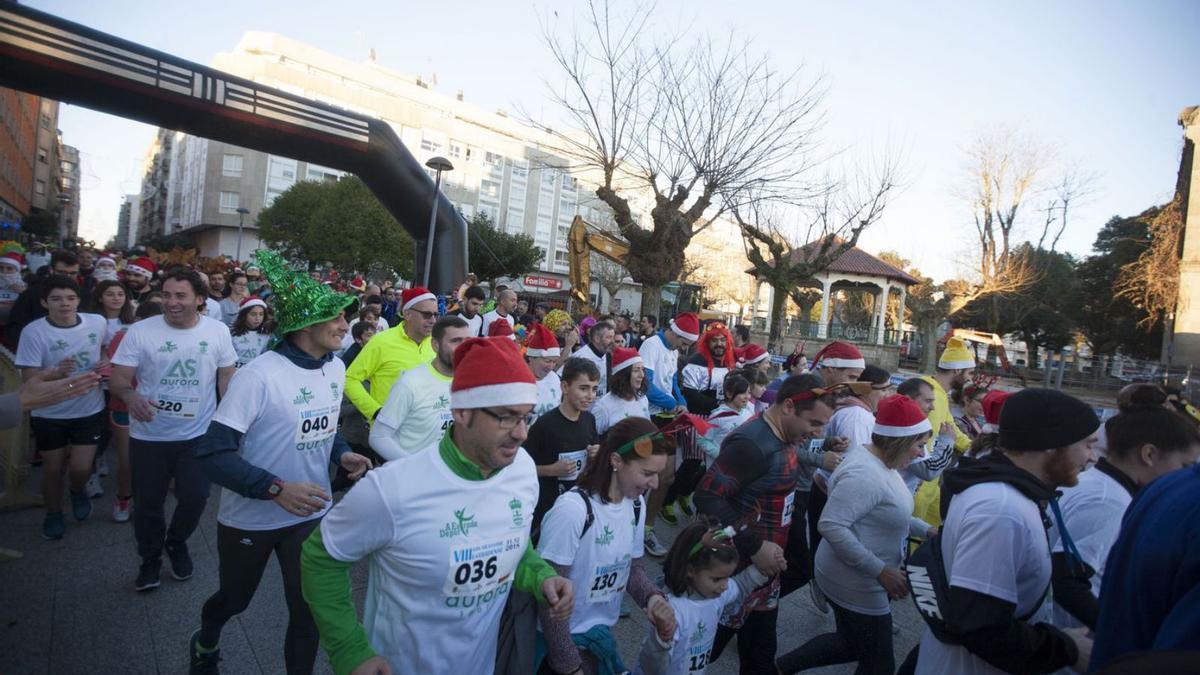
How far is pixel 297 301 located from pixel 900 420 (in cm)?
304

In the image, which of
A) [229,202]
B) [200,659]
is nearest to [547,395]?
[200,659]

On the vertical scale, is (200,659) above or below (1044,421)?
below

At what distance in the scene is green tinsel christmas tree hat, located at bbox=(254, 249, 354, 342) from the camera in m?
2.95

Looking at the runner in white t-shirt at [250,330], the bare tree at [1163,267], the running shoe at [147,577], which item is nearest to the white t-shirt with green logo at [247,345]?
the runner in white t-shirt at [250,330]

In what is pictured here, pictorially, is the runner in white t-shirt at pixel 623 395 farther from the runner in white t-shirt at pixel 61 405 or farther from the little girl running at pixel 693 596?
the runner in white t-shirt at pixel 61 405

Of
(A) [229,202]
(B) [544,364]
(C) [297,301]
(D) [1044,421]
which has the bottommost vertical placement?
(B) [544,364]

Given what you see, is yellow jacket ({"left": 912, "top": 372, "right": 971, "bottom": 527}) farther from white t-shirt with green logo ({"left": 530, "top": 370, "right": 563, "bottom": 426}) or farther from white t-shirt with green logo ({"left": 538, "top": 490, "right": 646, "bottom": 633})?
white t-shirt with green logo ({"left": 530, "top": 370, "right": 563, "bottom": 426})

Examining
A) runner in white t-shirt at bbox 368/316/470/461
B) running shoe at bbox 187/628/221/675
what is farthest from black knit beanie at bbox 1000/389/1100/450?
running shoe at bbox 187/628/221/675

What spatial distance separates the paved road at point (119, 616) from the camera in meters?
3.36

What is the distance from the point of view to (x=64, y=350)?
4777 mm

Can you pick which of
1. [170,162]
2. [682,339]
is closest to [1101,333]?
[682,339]

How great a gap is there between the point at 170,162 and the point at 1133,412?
89.7 meters

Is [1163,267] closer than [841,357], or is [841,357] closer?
[841,357]

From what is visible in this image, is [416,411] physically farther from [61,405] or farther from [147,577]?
[61,405]
